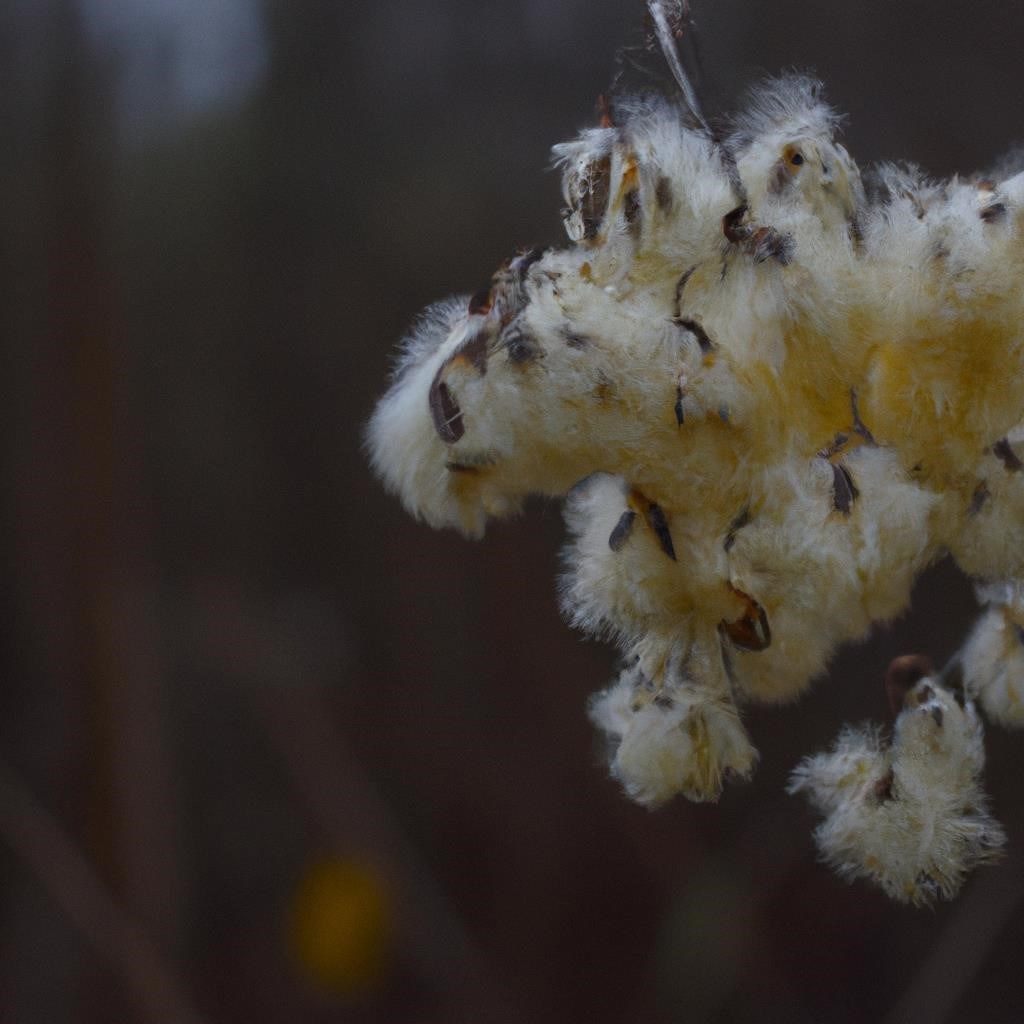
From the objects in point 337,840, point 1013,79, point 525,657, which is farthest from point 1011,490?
point 337,840

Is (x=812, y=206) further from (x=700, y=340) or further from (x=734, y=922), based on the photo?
(x=734, y=922)

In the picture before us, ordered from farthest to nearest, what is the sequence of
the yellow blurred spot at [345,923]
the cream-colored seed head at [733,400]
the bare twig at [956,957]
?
1. the yellow blurred spot at [345,923]
2. the bare twig at [956,957]
3. the cream-colored seed head at [733,400]

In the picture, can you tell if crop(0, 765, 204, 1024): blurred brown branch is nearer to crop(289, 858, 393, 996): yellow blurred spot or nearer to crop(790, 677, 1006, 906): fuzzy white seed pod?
crop(289, 858, 393, 996): yellow blurred spot

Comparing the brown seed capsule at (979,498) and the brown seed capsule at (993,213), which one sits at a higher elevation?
the brown seed capsule at (993,213)

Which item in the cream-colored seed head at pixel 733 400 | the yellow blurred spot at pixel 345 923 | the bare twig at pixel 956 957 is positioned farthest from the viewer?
the yellow blurred spot at pixel 345 923

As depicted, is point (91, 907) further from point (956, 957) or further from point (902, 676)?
point (902, 676)

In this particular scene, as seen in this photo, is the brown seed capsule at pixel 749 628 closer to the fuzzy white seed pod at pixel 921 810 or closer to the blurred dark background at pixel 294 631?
the fuzzy white seed pod at pixel 921 810

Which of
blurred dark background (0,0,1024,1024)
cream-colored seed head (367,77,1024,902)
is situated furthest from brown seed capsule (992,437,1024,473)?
blurred dark background (0,0,1024,1024)

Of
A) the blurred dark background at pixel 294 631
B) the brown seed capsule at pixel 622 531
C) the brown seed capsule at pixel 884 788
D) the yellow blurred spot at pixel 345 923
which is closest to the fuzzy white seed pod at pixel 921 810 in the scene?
the brown seed capsule at pixel 884 788
